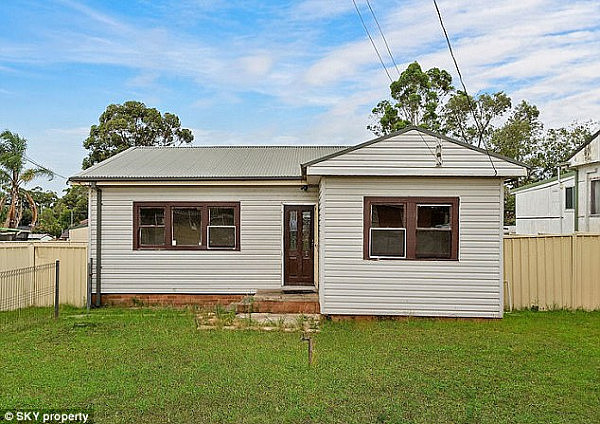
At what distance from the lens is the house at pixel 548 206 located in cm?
1728

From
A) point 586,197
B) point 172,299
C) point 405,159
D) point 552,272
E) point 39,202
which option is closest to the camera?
Result: point 405,159

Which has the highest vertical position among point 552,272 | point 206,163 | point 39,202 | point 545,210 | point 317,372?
point 39,202

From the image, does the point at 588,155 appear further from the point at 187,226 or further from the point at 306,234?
the point at 187,226

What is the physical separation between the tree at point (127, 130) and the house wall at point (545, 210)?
23298mm

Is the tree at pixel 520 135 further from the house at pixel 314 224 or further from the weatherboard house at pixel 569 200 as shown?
the house at pixel 314 224

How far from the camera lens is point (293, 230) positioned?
1244cm

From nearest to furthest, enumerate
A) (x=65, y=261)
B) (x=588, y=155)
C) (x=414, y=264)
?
(x=414, y=264) → (x=65, y=261) → (x=588, y=155)

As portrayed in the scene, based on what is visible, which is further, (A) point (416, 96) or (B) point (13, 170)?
(B) point (13, 170)

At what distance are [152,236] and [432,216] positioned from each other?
607 centimetres

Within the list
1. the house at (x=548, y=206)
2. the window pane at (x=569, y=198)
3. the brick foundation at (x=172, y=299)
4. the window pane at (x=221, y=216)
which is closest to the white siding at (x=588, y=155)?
the house at (x=548, y=206)

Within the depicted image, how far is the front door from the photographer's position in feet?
40.7

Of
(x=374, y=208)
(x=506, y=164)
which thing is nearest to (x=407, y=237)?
(x=374, y=208)

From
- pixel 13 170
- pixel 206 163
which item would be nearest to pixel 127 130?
pixel 13 170

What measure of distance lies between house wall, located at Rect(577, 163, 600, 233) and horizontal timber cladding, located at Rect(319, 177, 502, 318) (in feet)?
21.6
